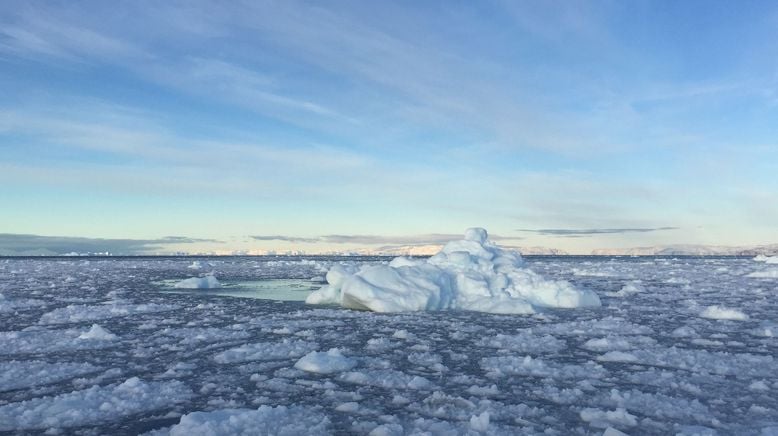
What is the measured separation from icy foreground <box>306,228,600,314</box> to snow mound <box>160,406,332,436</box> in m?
10.1

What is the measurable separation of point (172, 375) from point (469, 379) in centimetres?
414

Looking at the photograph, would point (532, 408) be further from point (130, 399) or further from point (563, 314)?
point (563, 314)

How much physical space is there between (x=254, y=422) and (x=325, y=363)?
2743mm

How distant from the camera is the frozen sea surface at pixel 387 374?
6.11 metres

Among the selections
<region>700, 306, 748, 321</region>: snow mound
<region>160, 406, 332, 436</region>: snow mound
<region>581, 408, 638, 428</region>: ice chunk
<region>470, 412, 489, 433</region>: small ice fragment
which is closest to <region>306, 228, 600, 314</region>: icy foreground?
<region>700, 306, 748, 321</region>: snow mound

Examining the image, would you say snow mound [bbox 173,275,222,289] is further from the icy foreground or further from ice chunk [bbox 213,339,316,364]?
ice chunk [bbox 213,339,316,364]

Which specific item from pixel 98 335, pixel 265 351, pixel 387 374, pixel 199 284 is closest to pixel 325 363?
pixel 387 374

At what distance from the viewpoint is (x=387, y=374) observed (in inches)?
328

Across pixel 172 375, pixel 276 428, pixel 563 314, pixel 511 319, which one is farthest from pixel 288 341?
pixel 563 314

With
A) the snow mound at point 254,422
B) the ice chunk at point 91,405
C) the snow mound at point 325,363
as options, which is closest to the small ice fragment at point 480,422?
the snow mound at point 254,422

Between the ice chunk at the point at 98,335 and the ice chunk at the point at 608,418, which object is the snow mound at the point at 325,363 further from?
the ice chunk at the point at 98,335

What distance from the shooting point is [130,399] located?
6.84 metres

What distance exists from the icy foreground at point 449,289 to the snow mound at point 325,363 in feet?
24.4

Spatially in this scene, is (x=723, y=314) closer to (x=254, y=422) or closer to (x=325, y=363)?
(x=325, y=363)
